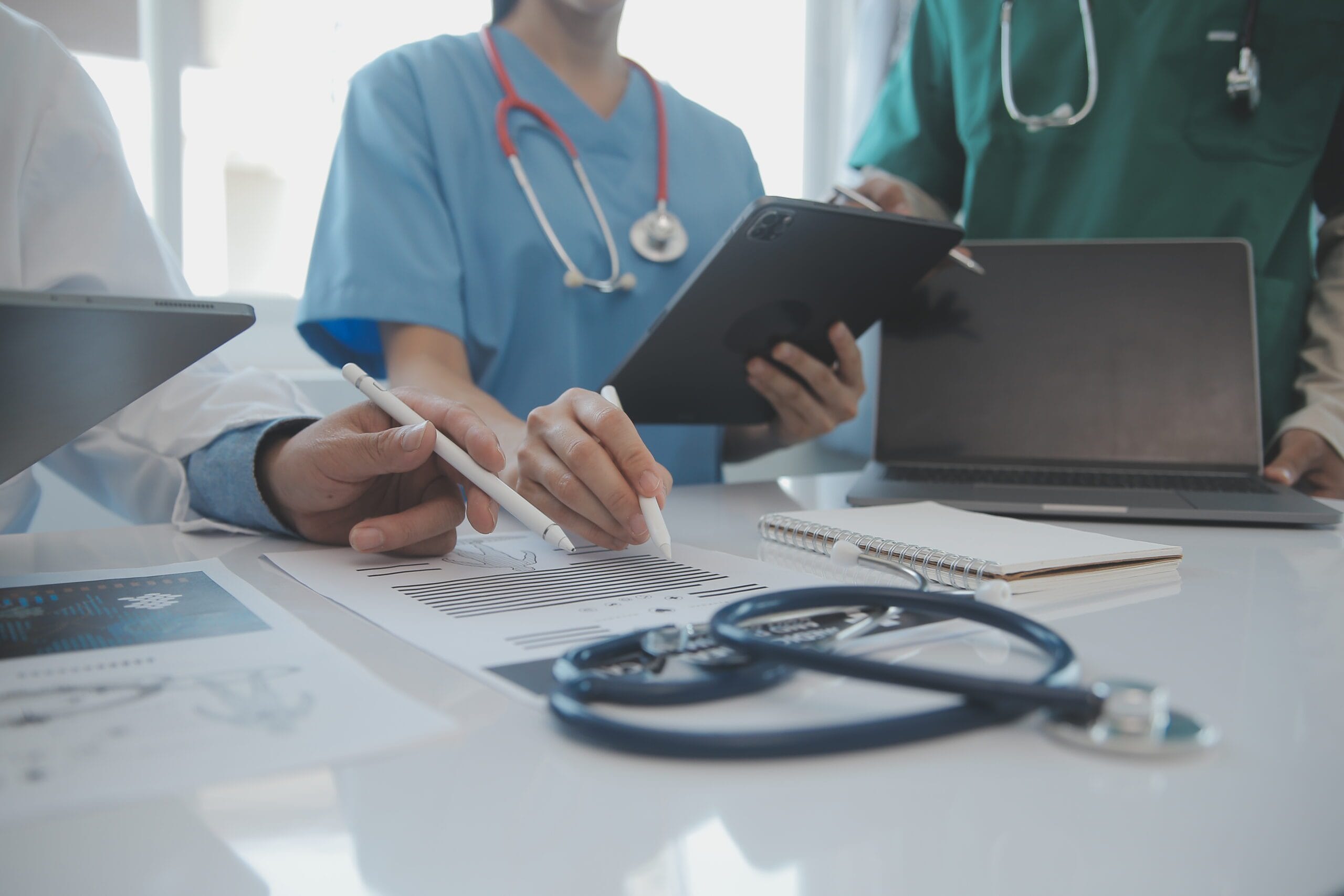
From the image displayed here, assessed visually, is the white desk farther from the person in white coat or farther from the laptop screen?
the laptop screen

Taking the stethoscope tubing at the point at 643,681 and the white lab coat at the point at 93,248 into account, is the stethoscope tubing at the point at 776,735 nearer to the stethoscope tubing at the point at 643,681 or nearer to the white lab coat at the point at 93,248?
the stethoscope tubing at the point at 643,681

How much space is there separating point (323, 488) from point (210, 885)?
1.23 ft

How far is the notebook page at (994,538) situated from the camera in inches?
18.7

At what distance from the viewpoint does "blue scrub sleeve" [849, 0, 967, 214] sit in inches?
47.5

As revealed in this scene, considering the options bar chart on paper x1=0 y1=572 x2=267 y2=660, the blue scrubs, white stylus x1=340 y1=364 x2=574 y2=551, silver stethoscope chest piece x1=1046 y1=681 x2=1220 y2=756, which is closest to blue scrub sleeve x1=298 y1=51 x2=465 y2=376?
the blue scrubs

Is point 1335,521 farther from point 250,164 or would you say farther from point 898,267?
point 250,164

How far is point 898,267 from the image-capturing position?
81cm

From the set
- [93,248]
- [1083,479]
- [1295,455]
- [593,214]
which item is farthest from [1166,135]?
[93,248]

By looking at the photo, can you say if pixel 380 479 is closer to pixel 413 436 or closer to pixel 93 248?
pixel 413 436

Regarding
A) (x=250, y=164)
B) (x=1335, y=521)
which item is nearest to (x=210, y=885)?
(x=1335, y=521)

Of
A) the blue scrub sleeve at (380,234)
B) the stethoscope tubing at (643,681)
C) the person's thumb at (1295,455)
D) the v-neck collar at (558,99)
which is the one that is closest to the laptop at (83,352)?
the stethoscope tubing at (643,681)

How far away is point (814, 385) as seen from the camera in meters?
0.88

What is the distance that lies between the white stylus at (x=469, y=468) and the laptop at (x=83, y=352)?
0.13 meters

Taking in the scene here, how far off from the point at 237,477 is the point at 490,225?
0.46m
